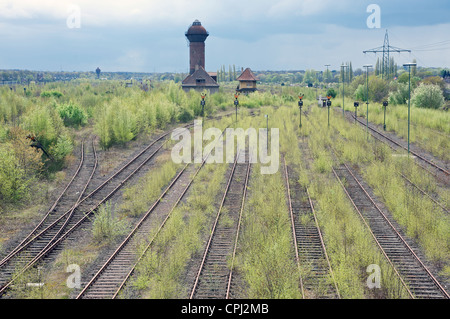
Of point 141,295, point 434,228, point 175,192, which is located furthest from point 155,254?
point 434,228

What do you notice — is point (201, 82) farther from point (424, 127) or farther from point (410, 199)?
point (410, 199)

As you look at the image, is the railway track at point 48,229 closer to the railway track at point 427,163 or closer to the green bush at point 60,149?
the green bush at point 60,149

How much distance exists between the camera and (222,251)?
14273mm

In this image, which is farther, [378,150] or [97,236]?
[378,150]

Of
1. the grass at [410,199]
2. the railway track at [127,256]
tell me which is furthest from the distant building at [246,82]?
the railway track at [127,256]

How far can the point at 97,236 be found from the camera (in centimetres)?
1555

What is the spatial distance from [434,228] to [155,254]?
10.00m

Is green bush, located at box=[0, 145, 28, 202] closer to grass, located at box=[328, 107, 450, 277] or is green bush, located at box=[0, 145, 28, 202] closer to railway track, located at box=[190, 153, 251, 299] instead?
railway track, located at box=[190, 153, 251, 299]

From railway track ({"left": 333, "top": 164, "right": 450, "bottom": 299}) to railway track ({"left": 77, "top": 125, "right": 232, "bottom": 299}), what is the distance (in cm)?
802

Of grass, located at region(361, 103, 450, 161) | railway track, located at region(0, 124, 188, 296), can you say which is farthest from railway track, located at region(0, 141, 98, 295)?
grass, located at region(361, 103, 450, 161)

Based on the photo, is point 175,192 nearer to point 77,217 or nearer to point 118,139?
point 77,217

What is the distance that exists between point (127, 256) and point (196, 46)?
76.0m

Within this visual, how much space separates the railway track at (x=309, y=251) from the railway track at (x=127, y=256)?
512 cm

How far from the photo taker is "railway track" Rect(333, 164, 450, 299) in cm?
1170
